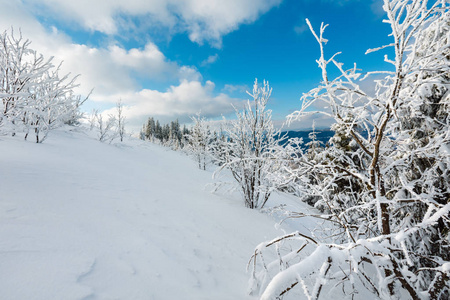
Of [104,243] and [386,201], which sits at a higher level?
[386,201]

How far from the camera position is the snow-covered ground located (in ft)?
5.03

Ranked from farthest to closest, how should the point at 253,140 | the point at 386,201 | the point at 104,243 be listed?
the point at 253,140, the point at 104,243, the point at 386,201

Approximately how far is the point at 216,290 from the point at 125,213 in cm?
198

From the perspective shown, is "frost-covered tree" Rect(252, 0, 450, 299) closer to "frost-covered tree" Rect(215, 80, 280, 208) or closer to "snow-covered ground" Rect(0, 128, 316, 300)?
"snow-covered ground" Rect(0, 128, 316, 300)

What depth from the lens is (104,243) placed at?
2.11 meters

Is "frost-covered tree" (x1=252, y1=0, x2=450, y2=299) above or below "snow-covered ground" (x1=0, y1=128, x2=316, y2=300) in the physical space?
above

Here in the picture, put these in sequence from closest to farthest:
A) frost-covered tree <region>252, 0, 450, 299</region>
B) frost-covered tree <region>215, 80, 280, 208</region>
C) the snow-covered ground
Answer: frost-covered tree <region>252, 0, 450, 299</region>, the snow-covered ground, frost-covered tree <region>215, 80, 280, 208</region>

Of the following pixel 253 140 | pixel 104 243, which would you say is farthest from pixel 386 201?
pixel 253 140

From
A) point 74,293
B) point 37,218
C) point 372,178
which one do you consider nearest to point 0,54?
point 37,218

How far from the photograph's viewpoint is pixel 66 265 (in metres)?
1.64

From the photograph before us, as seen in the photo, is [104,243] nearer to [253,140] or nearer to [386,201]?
[386,201]

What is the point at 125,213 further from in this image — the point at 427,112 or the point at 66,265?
the point at 427,112

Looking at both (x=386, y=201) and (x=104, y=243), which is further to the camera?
(x=104, y=243)

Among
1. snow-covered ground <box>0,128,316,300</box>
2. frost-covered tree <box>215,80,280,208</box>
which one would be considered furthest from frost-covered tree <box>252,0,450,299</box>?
frost-covered tree <box>215,80,280,208</box>
